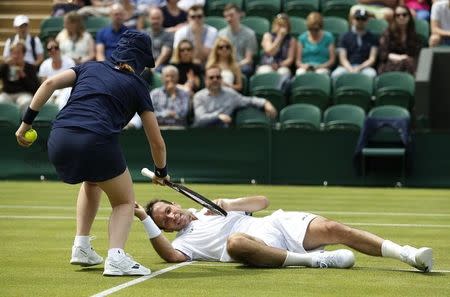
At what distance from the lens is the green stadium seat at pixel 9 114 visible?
66.9 feet

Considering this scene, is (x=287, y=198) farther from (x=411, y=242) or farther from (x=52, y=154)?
(x=52, y=154)

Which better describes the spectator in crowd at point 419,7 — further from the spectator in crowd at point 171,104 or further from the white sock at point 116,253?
the white sock at point 116,253

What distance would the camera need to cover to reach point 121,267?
28.4ft

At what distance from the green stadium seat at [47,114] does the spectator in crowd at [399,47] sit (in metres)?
5.50

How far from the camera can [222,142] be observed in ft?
64.9

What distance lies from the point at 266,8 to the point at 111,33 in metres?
3.09

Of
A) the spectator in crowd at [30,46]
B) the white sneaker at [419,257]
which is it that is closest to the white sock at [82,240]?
the white sneaker at [419,257]

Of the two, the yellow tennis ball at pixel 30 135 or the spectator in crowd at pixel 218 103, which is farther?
the spectator in crowd at pixel 218 103

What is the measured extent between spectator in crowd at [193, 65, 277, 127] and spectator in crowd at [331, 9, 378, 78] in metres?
1.71

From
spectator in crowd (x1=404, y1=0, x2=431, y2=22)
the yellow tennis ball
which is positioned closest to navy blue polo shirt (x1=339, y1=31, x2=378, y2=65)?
spectator in crowd (x1=404, y1=0, x2=431, y2=22)

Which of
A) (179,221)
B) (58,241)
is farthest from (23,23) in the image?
(179,221)

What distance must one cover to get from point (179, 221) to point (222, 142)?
33.9 feet

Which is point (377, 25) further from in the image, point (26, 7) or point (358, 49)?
point (26, 7)

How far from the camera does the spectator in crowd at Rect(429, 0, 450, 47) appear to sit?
21.1 meters
